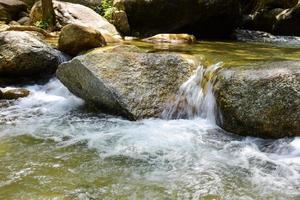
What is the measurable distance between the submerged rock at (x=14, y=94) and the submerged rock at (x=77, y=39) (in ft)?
5.54

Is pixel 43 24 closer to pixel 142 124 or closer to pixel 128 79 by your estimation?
pixel 128 79

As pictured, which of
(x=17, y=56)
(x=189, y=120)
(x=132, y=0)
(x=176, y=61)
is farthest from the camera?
(x=132, y=0)

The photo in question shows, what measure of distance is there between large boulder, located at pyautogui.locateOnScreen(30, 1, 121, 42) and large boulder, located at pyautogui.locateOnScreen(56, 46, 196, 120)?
16.8 feet

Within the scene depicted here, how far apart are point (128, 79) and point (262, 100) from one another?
2.43 m

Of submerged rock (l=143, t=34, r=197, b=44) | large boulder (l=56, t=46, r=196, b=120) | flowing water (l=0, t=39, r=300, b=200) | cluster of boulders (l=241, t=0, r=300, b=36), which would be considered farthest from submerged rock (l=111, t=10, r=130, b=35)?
cluster of boulders (l=241, t=0, r=300, b=36)

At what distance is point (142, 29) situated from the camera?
12969 mm

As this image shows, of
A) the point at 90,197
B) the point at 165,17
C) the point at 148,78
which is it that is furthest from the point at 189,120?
the point at 165,17

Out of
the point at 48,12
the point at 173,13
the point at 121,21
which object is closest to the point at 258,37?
the point at 173,13

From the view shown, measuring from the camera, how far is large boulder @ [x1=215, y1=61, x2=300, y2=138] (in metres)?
5.38

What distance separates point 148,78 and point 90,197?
3.35 meters

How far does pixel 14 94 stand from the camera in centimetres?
816

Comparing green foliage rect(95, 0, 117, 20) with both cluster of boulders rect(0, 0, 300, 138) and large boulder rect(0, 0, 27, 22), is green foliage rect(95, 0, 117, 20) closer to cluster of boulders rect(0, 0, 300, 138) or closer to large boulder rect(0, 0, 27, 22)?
cluster of boulders rect(0, 0, 300, 138)

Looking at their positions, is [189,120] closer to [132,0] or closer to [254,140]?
[254,140]

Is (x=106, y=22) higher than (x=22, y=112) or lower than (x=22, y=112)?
higher
